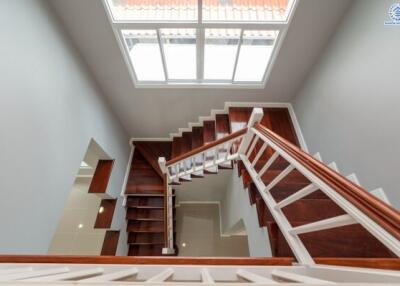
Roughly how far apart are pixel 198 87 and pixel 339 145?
2.10m

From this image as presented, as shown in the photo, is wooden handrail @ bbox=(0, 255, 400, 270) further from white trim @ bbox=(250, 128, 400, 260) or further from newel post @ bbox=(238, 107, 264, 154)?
newel post @ bbox=(238, 107, 264, 154)

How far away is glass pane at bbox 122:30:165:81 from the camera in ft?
7.76

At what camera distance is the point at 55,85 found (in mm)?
1841

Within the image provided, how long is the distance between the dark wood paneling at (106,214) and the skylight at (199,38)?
80.8 inches

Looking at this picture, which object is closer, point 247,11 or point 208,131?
point 247,11

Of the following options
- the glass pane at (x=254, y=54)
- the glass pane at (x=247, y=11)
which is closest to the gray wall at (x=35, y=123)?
the glass pane at (x=247, y=11)

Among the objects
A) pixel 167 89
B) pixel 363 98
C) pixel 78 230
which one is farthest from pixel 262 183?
pixel 78 230

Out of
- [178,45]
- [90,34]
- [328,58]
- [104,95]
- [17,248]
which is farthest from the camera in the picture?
[104,95]

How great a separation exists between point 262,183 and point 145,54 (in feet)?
7.77

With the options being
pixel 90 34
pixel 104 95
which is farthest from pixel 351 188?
pixel 104 95

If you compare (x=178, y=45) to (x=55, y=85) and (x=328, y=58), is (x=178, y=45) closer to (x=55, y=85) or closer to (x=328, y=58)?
(x=55, y=85)

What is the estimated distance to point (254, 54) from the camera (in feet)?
9.06

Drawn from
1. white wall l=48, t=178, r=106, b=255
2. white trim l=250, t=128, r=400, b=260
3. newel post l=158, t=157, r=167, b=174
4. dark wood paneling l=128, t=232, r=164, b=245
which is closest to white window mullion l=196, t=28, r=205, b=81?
newel post l=158, t=157, r=167, b=174

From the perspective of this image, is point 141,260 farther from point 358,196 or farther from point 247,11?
point 247,11
